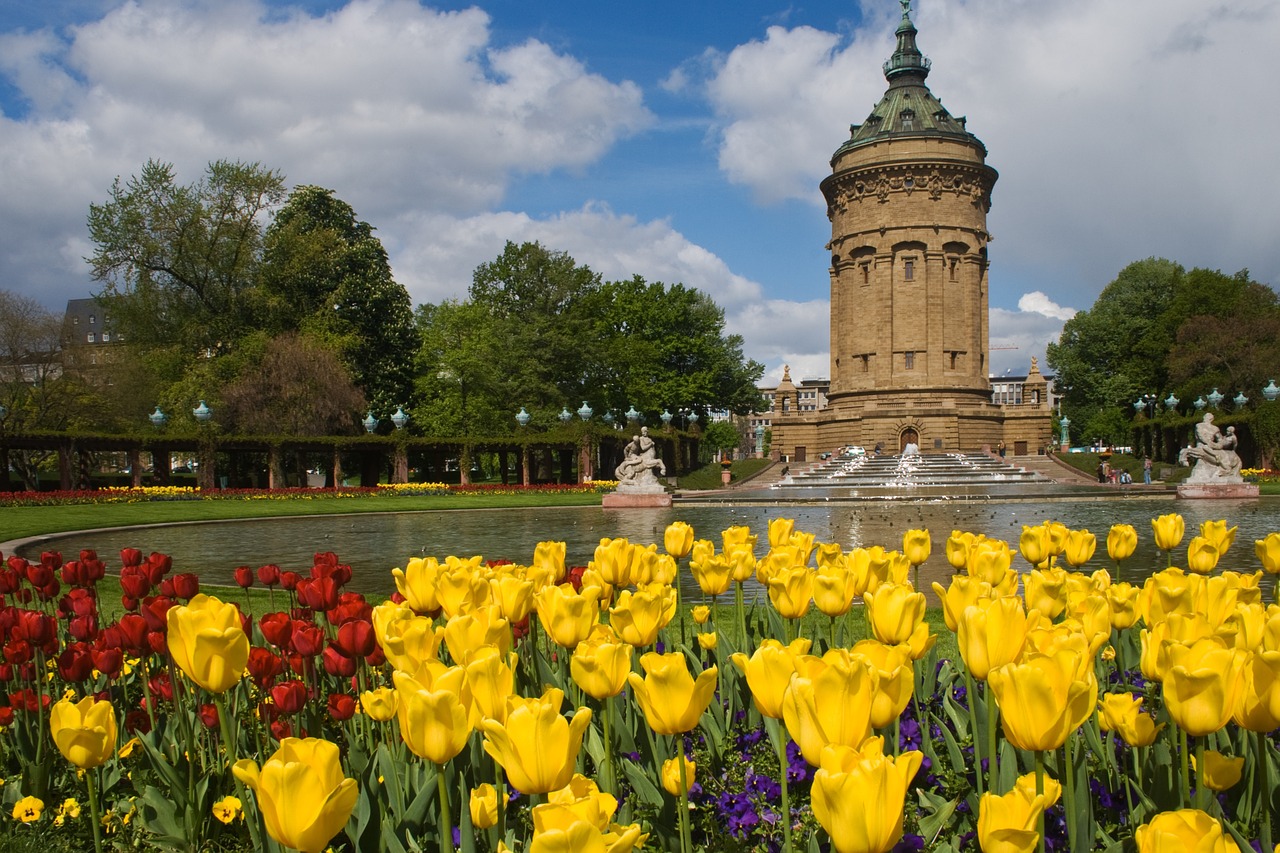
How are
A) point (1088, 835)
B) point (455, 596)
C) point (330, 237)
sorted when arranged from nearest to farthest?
point (1088, 835) < point (455, 596) < point (330, 237)

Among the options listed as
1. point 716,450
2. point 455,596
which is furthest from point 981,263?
point 455,596

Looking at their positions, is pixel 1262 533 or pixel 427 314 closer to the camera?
pixel 1262 533

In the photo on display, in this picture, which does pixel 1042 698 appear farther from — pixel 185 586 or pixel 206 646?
pixel 185 586

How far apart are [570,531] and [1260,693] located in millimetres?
18711

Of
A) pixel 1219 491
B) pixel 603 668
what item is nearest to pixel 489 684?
pixel 603 668

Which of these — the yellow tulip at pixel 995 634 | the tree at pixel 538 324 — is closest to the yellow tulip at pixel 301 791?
the yellow tulip at pixel 995 634

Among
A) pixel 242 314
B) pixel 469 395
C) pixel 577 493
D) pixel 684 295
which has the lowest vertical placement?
pixel 577 493

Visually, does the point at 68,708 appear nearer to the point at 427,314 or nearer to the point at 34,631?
the point at 34,631

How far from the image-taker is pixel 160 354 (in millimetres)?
47281

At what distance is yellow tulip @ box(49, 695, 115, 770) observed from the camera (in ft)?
9.44

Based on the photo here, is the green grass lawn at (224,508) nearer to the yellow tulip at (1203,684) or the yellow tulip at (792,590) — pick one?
the yellow tulip at (792,590)

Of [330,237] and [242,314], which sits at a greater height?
[330,237]

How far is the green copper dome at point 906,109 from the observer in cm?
6975

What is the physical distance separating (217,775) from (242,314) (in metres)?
49.3
